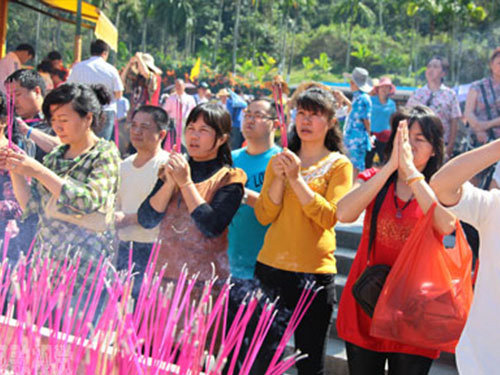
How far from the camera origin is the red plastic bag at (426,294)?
2258 mm

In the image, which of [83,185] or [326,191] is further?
[326,191]

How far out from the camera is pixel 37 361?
1066 millimetres

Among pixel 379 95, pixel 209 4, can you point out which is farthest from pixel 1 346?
pixel 209 4

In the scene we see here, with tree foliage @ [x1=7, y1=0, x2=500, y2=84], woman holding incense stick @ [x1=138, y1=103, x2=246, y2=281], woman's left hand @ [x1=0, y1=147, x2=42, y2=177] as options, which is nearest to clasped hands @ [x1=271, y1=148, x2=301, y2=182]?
woman holding incense stick @ [x1=138, y1=103, x2=246, y2=281]

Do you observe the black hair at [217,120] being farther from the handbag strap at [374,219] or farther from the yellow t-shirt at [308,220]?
the handbag strap at [374,219]

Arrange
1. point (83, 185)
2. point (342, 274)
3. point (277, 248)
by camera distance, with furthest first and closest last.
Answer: point (342, 274) < point (277, 248) < point (83, 185)

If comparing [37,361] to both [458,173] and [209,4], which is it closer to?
[458,173]

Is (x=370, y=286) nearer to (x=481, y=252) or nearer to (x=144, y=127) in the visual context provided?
(x=481, y=252)

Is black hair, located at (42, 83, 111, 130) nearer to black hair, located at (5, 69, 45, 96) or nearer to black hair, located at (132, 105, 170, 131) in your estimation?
black hair, located at (132, 105, 170, 131)

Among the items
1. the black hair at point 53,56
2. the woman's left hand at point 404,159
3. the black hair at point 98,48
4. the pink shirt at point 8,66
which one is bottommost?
the woman's left hand at point 404,159

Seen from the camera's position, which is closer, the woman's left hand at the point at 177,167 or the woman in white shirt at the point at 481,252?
the woman in white shirt at the point at 481,252

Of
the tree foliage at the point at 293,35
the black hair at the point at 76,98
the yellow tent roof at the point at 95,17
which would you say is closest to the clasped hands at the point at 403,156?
the black hair at the point at 76,98

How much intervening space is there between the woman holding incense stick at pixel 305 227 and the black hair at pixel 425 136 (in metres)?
0.20

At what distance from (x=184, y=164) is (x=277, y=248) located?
555 millimetres
